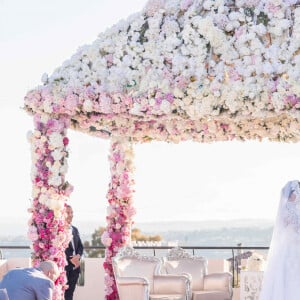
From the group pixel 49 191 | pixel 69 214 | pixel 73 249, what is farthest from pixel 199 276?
pixel 49 191

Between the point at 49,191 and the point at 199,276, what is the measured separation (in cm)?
386

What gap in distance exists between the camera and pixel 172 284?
12.6 m

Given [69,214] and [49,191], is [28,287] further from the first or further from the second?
[69,214]

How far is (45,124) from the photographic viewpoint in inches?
416

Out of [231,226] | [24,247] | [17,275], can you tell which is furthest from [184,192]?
[17,275]

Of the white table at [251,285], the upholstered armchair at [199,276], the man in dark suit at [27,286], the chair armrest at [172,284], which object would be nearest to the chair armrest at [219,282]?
the upholstered armchair at [199,276]

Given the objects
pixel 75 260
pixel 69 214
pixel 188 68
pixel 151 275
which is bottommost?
pixel 151 275

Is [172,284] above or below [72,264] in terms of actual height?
below

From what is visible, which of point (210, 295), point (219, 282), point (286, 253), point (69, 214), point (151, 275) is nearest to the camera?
point (286, 253)

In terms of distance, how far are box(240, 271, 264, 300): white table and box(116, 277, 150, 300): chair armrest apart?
1384mm

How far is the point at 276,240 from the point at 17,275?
420cm

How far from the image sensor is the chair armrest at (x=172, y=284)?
495 inches

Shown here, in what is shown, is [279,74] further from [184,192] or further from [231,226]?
[231,226]

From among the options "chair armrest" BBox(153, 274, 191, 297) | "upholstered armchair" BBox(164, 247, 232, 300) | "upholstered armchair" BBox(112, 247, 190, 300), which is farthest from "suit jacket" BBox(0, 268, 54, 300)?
"upholstered armchair" BBox(164, 247, 232, 300)
